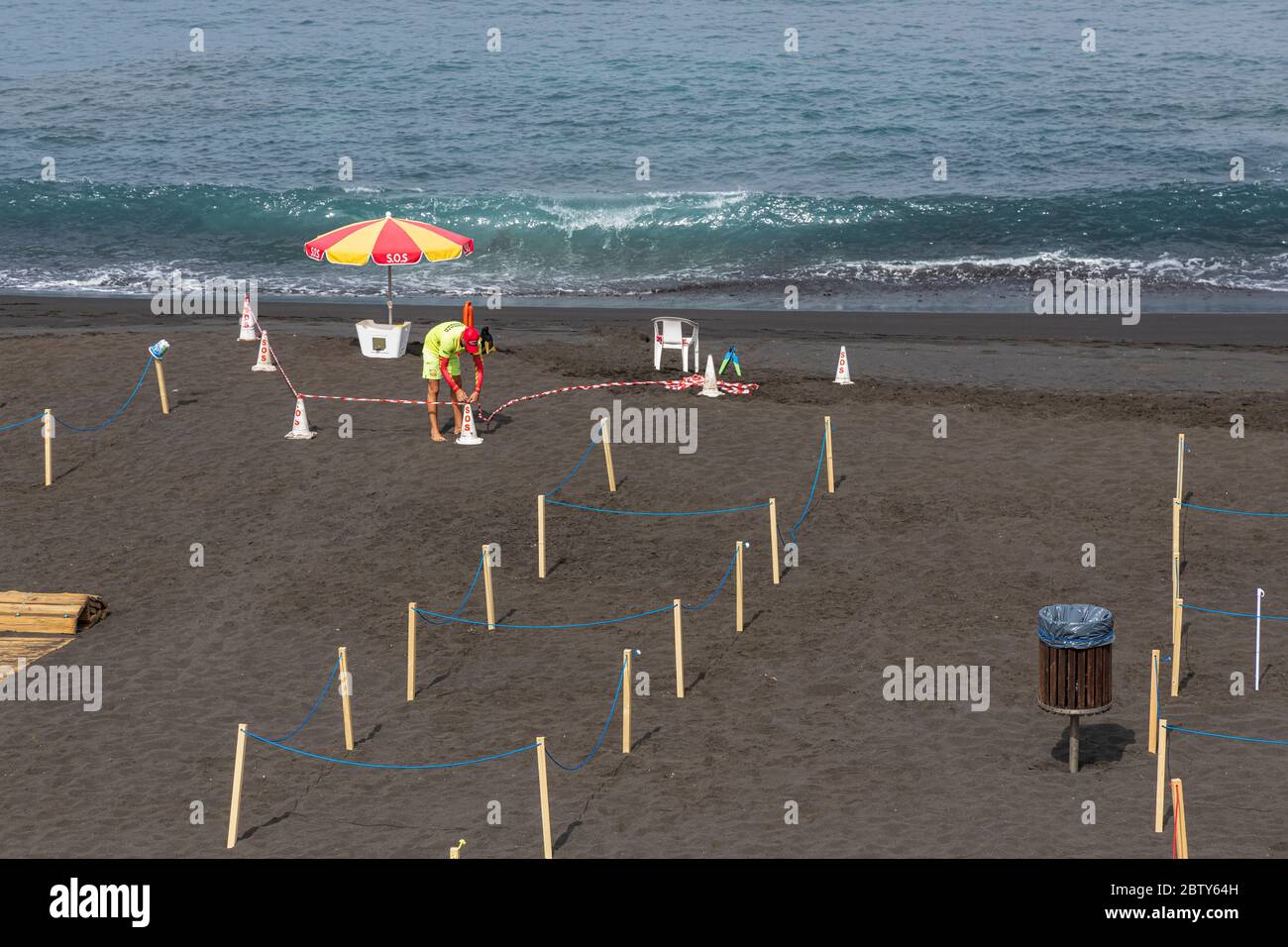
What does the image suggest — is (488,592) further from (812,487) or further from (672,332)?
(672,332)

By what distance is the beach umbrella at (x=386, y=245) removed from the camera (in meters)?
23.6

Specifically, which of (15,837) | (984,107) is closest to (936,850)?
(15,837)

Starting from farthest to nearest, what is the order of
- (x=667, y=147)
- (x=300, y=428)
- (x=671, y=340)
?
(x=667, y=147) → (x=671, y=340) → (x=300, y=428)

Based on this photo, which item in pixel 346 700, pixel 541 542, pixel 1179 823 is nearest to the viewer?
pixel 1179 823

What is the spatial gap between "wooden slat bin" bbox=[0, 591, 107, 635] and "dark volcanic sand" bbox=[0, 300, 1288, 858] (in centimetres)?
32

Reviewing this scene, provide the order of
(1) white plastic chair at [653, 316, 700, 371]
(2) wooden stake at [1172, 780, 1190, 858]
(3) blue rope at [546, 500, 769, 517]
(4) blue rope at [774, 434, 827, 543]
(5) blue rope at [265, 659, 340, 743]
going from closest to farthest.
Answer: (2) wooden stake at [1172, 780, 1190, 858]
(5) blue rope at [265, 659, 340, 743]
(4) blue rope at [774, 434, 827, 543]
(3) blue rope at [546, 500, 769, 517]
(1) white plastic chair at [653, 316, 700, 371]

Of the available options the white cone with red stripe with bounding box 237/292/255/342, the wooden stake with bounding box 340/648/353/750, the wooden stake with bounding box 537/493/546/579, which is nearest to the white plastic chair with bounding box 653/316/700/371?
the white cone with red stripe with bounding box 237/292/255/342

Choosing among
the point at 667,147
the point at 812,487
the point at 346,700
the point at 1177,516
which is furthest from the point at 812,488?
the point at 667,147

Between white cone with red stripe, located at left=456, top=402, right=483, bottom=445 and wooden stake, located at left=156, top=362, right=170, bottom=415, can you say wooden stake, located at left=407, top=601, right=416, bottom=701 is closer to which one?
white cone with red stripe, located at left=456, top=402, right=483, bottom=445

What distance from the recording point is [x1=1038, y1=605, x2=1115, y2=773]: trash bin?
41.8ft

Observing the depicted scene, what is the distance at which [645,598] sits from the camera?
16.9m

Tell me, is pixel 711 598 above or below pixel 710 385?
below

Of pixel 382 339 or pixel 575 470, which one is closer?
pixel 575 470

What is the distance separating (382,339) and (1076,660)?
1437 centimetres
